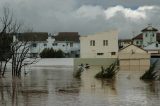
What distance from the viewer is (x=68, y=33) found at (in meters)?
130

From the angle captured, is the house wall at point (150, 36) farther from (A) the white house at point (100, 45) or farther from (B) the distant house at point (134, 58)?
(B) the distant house at point (134, 58)

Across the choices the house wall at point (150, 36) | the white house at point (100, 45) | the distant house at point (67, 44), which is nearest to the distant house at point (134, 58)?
the white house at point (100, 45)

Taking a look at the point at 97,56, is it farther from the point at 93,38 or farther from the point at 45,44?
the point at 45,44

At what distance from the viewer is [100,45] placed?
93.0 metres

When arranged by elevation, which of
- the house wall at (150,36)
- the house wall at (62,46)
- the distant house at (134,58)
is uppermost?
the house wall at (150,36)

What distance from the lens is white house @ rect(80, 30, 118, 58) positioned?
9199 centimetres

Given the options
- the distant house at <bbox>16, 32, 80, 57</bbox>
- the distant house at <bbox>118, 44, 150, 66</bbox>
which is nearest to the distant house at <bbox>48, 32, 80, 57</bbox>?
the distant house at <bbox>16, 32, 80, 57</bbox>

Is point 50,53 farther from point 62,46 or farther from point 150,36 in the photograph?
point 150,36

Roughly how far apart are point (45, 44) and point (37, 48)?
4382mm

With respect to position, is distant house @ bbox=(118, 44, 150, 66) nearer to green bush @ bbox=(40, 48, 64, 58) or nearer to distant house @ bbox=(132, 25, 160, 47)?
green bush @ bbox=(40, 48, 64, 58)

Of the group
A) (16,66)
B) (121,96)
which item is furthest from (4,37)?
(121,96)

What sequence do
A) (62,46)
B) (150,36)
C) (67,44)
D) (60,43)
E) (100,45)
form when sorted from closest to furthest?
(100,45), (62,46), (60,43), (67,44), (150,36)

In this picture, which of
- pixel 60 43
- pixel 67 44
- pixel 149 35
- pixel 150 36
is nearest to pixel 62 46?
pixel 60 43

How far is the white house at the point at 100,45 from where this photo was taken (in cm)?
9199
